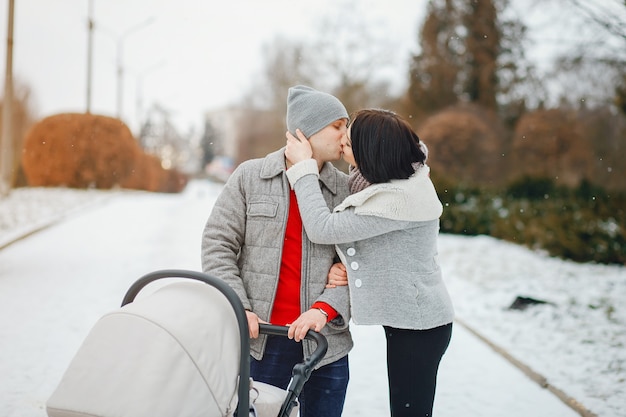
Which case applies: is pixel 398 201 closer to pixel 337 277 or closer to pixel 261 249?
pixel 337 277

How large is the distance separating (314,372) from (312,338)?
1.26ft

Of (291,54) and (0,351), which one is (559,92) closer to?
(291,54)

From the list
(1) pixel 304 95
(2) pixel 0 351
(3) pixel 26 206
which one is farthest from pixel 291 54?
(1) pixel 304 95

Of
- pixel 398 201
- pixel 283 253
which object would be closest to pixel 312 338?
pixel 283 253

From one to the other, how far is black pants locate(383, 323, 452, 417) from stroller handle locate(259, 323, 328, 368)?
13.2 inches

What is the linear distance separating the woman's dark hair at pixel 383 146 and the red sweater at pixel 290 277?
359 mm

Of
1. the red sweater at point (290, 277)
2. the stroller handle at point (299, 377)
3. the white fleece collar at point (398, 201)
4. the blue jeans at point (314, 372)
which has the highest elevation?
the white fleece collar at point (398, 201)

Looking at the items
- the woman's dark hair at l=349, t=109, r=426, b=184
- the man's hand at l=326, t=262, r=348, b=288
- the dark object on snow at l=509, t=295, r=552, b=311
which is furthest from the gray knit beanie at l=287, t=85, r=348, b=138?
the dark object on snow at l=509, t=295, r=552, b=311

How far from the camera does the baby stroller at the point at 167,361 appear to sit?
175 cm

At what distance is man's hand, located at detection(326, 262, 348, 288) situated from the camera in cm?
252

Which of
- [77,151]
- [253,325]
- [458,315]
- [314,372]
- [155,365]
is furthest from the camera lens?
[77,151]

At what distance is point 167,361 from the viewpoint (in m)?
1.80

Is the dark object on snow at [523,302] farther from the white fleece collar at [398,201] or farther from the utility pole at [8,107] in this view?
the utility pole at [8,107]

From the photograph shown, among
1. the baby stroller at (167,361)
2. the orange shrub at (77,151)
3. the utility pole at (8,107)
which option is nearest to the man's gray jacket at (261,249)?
the baby stroller at (167,361)
